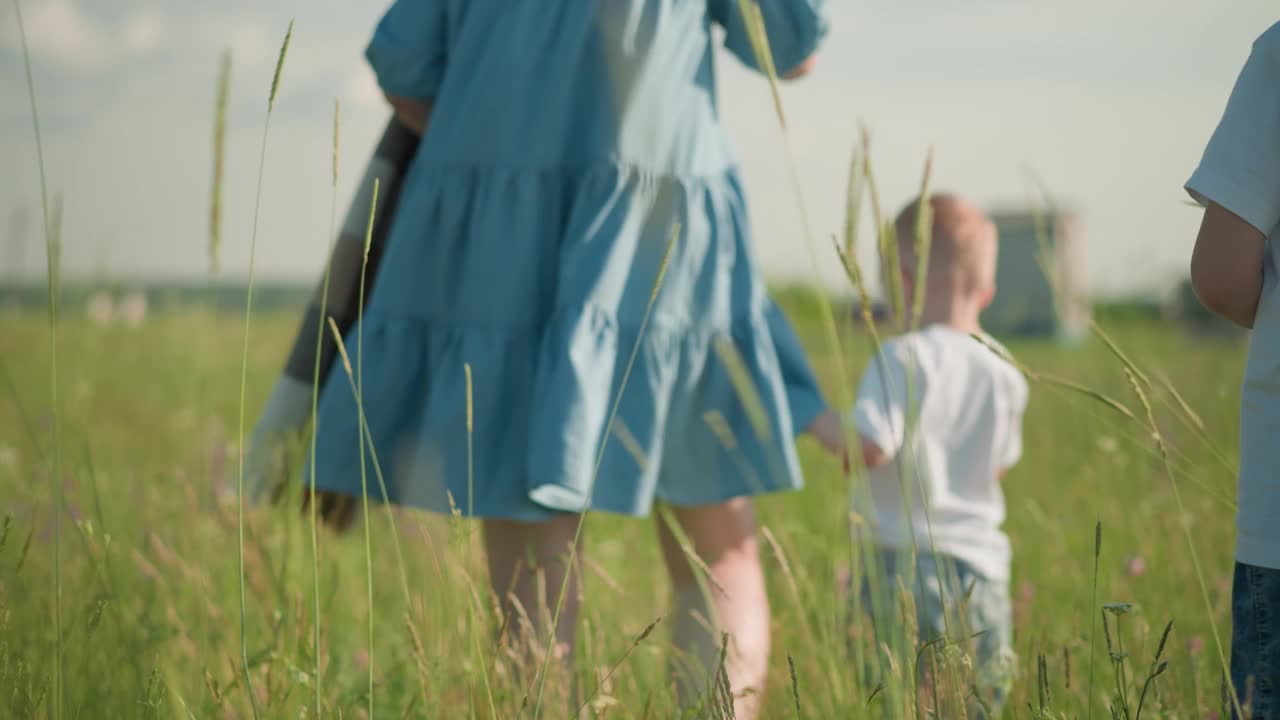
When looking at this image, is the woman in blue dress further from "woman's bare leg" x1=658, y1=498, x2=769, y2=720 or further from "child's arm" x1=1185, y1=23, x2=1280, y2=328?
"child's arm" x1=1185, y1=23, x2=1280, y2=328

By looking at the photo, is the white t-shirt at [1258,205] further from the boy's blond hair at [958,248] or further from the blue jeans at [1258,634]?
the boy's blond hair at [958,248]

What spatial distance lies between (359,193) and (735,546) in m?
0.99

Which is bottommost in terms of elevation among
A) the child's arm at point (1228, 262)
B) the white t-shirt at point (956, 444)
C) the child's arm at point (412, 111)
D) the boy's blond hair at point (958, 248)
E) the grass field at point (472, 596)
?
the grass field at point (472, 596)

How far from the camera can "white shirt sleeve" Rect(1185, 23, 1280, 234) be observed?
1041 millimetres

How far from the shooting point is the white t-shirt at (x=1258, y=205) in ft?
3.42

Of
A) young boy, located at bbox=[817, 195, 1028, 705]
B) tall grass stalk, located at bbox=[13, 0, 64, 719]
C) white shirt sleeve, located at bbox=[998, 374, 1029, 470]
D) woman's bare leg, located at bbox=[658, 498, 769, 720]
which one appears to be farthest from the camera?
white shirt sleeve, located at bbox=[998, 374, 1029, 470]

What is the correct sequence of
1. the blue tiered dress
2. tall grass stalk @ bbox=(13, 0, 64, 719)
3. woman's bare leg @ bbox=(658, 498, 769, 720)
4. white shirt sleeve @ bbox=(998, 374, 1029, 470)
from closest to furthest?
tall grass stalk @ bbox=(13, 0, 64, 719)
the blue tiered dress
woman's bare leg @ bbox=(658, 498, 769, 720)
white shirt sleeve @ bbox=(998, 374, 1029, 470)

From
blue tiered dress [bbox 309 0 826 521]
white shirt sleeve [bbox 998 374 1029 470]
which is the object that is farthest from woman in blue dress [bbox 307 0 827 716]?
white shirt sleeve [bbox 998 374 1029 470]

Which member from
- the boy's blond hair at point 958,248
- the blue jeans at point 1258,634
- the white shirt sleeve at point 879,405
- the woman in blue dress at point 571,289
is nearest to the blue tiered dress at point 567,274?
the woman in blue dress at point 571,289

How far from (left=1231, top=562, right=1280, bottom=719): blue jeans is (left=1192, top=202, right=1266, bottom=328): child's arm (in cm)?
28

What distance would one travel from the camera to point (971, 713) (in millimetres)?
1686

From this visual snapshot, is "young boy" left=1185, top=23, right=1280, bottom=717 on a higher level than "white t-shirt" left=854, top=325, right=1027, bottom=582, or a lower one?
higher

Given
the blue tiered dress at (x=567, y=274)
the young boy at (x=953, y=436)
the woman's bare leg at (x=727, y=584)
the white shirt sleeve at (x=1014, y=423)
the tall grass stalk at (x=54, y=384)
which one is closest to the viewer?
the tall grass stalk at (x=54, y=384)

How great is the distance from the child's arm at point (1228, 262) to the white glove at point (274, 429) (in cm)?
149
